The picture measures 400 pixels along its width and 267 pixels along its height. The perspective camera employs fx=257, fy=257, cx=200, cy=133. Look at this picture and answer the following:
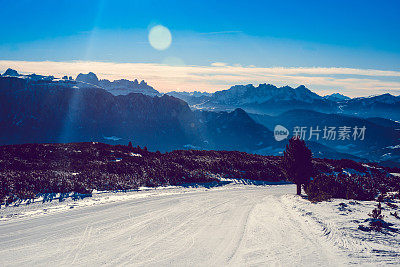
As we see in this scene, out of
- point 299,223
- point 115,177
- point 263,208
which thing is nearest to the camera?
point 299,223

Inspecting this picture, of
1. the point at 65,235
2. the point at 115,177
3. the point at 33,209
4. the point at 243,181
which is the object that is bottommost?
the point at 243,181

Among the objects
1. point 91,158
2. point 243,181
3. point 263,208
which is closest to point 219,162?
point 243,181

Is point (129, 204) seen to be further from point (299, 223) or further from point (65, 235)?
point (299, 223)

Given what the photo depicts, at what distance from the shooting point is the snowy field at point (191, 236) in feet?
21.5

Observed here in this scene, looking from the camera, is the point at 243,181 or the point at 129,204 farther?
the point at 243,181

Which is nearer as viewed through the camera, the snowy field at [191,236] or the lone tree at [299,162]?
the snowy field at [191,236]

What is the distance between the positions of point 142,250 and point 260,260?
10.5 feet

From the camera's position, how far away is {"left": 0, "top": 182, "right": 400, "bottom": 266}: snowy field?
6559 mm

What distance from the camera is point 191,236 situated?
328 inches

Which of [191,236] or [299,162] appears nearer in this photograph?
[191,236]

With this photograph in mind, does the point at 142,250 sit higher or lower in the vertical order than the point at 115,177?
higher

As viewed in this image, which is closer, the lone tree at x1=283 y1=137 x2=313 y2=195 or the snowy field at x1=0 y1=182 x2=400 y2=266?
the snowy field at x1=0 y1=182 x2=400 y2=266

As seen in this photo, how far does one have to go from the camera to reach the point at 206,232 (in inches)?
345

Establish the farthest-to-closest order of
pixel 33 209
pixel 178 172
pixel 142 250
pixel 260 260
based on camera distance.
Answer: pixel 178 172 < pixel 33 209 < pixel 142 250 < pixel 260 260
